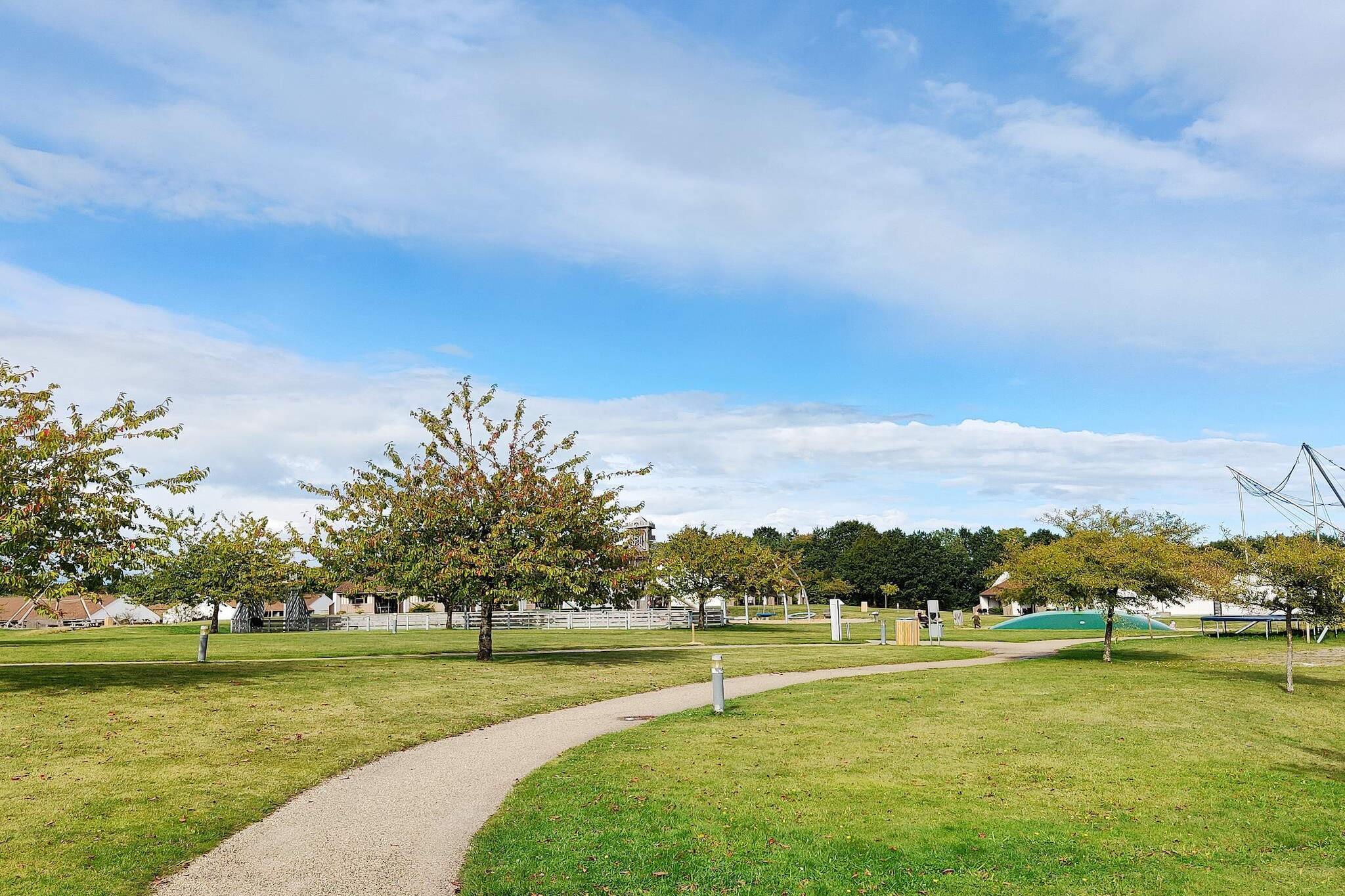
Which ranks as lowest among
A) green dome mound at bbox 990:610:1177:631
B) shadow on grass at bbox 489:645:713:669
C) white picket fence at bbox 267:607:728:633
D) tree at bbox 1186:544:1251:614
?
green dome mound at bbox 990:610:1177:631

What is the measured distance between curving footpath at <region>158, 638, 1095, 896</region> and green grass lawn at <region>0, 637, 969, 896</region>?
0.33 m

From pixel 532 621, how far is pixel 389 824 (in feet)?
167

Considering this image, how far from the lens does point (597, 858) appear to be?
912 centimetres

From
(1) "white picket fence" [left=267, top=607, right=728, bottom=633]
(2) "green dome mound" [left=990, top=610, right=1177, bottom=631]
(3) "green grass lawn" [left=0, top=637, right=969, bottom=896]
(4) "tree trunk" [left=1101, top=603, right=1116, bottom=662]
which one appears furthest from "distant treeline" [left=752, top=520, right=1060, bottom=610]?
(3) "green grass lawn" [left=0, top=637, right=969, bottom=896]

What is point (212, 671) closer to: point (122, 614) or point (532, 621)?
point (532, 621)


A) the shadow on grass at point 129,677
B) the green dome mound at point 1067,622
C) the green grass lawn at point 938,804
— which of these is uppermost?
the shadow on grass at point 129,677

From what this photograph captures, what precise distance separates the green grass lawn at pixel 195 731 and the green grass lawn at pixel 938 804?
10.2 ft

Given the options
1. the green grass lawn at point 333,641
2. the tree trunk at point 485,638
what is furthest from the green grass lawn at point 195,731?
the green grass lawn at point 333,641

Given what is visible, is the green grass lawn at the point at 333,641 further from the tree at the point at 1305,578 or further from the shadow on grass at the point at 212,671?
the tree at the point at 1305,578

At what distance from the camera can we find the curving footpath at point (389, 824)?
8.34m

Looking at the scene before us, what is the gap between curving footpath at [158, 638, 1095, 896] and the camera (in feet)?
27.4

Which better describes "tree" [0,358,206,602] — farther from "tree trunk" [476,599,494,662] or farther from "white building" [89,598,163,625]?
"white building" [89,598,163,625]

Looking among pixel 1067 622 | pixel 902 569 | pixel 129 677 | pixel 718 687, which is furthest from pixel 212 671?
pixel 902 569

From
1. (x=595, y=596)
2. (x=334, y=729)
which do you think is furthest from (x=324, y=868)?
(x=595, y=596)
